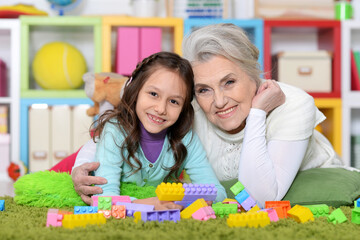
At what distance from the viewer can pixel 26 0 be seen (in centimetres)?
303

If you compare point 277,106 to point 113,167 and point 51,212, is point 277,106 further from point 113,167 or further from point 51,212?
point 51,212

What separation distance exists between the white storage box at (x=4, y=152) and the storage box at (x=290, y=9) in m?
1.62

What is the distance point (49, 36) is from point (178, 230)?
2.38 m

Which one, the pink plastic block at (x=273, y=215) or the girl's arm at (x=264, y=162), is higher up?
the girl's arm at (x=264, y=162)

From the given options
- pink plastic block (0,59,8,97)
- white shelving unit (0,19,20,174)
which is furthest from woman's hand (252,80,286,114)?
pink plastic block (0,59,8,97)

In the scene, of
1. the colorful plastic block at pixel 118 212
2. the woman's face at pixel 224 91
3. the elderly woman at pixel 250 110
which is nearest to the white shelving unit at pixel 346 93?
the elderly woman at pixel 250 110

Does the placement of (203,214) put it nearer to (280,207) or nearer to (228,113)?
(280,207)

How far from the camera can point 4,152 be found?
2744 mm

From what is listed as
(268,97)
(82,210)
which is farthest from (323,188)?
(82,210)

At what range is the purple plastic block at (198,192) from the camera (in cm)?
117

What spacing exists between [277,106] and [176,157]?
354mm

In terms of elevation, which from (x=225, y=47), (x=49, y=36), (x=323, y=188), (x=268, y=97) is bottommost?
(x=323, y=188)

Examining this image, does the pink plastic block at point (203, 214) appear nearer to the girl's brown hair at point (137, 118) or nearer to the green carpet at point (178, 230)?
the green carpet at point (178, 230)

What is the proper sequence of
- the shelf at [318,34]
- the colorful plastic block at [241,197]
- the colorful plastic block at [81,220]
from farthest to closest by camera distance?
the shelf at [318,34]
the colorful plastic block at [241,197]
the colorful plastic block at [81,220]
